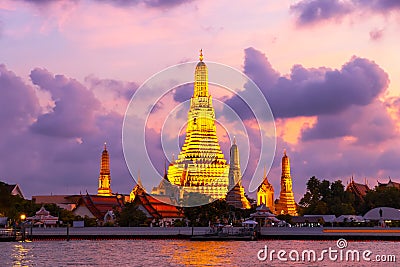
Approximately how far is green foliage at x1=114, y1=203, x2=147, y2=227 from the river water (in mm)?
20965

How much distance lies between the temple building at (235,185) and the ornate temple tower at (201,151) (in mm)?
1295

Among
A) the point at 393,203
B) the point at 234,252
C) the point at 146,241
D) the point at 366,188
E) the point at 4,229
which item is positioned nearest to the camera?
the point at 234,252

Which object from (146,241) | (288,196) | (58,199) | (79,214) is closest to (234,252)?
(146,241)

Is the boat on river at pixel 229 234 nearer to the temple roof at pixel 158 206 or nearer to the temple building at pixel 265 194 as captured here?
the temple roof at pixel 158 206

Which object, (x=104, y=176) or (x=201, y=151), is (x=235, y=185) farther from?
(x=104, y=176)

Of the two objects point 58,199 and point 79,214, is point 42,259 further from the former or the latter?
point 58,199

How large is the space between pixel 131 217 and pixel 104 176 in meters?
54.3

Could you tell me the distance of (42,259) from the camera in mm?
57719

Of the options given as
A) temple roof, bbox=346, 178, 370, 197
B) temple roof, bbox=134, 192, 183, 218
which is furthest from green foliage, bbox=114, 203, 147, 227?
temple roof, bbox=346, 178, 370, 197

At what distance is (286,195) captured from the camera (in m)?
149

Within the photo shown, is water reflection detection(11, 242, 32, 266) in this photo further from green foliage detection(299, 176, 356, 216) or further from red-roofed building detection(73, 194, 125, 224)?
green foliage detection(299, 176, 356, 216)

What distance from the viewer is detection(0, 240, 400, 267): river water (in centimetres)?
5478

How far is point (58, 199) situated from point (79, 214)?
152 ft

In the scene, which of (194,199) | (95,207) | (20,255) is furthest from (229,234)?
(95,207)
